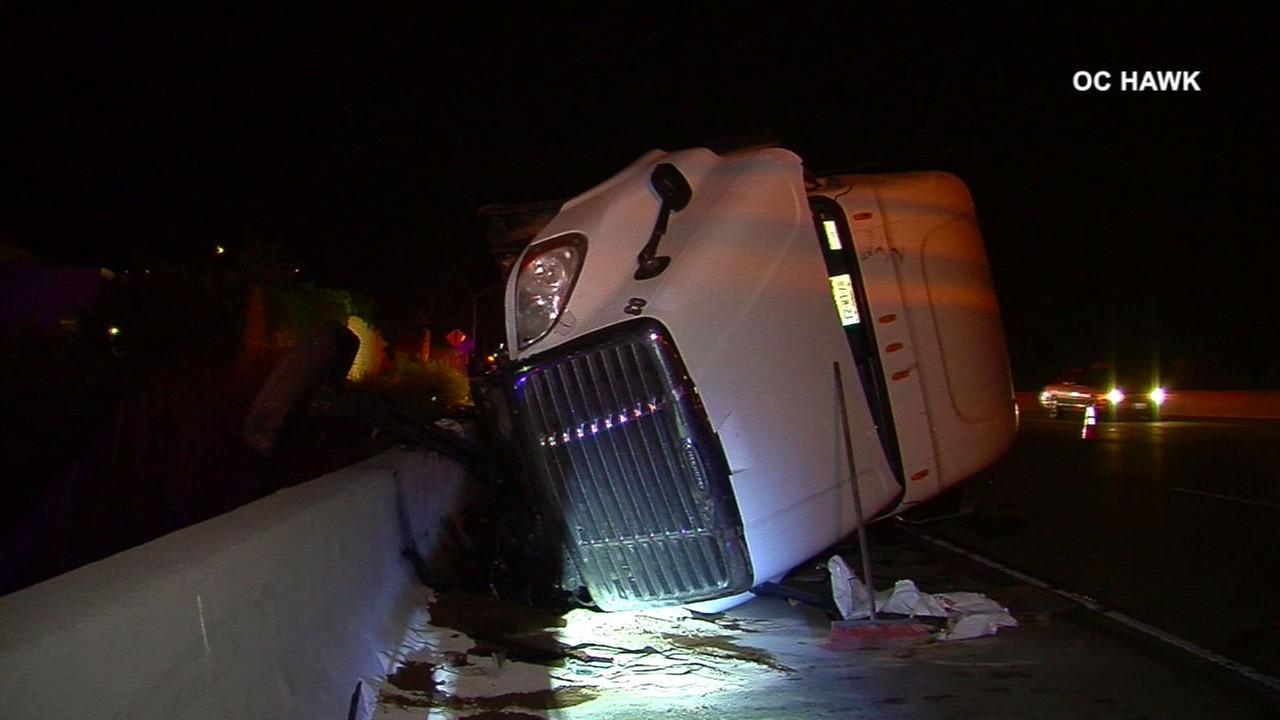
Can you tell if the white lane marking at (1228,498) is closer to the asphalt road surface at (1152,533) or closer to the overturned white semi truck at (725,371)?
the asphalt road surface at (1152,533)

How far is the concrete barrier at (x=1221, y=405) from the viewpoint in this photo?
121 ft

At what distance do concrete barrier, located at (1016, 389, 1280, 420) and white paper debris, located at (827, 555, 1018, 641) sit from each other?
3186 centimetres

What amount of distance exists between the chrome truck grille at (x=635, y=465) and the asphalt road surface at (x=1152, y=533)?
8.10ft

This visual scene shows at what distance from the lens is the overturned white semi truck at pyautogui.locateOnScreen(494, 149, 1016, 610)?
572 cm

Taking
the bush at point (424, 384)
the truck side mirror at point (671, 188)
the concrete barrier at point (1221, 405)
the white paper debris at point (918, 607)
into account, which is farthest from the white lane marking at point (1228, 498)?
the concrete barrier at point (1221, 405)

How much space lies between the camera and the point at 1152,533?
10969 millimetres

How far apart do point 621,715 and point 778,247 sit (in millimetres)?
2317

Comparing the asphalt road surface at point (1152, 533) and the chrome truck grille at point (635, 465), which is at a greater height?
the chrome truck grille at point (635, 465)

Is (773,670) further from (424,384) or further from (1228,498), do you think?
(424,384)

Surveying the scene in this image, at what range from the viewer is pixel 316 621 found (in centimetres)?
466

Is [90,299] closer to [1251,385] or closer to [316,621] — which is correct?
[316,621]

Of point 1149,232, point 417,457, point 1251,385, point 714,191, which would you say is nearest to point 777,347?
point 714,191

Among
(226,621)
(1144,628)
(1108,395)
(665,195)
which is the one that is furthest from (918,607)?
(1108,395)

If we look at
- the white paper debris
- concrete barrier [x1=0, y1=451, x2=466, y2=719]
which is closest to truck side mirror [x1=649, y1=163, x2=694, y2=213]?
concrete barrier [x1=0, y1=451, x2=466, y2=719]
